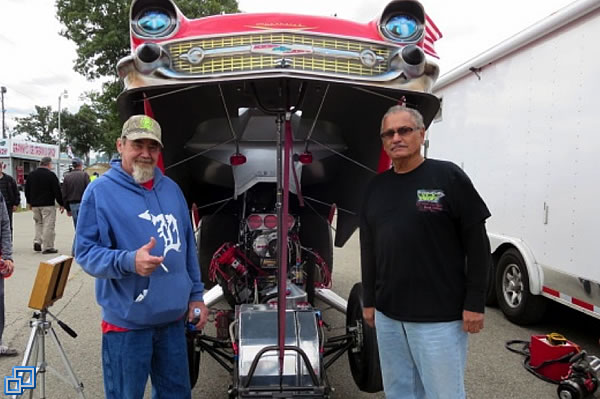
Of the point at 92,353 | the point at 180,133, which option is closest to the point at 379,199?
the point at 180,133

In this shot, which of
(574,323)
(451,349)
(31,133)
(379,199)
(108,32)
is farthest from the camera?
(31,133)

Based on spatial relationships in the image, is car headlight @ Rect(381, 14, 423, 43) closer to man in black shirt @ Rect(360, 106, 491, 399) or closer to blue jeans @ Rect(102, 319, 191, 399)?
man in black shirt @ Rect(360, 106, 491, 399)

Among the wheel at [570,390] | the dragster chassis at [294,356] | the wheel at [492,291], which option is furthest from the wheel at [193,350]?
the wheel at [492,291]

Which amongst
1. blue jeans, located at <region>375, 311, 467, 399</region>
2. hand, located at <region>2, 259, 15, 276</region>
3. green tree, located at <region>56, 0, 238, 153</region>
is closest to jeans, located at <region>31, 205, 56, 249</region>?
hand, located at <region>2, 259, 15, 276</region>

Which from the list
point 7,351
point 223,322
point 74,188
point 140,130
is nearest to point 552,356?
point 223,322

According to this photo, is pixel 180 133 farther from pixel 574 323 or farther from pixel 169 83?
pixel 574 323

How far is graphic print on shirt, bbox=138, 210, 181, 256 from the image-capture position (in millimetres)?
2318

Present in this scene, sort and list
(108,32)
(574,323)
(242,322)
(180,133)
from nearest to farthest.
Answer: (242,322)
(180,133)
(574,323)
(108,32)

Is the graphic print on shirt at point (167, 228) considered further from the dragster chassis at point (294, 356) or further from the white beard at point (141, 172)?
the dragster chassis at point (294, 356)

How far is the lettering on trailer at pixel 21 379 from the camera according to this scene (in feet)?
8.65

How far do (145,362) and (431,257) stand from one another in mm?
1487

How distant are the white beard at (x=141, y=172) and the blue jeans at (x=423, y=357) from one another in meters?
1.38

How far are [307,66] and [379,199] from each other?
0.78 metres

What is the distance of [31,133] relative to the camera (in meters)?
75.8
